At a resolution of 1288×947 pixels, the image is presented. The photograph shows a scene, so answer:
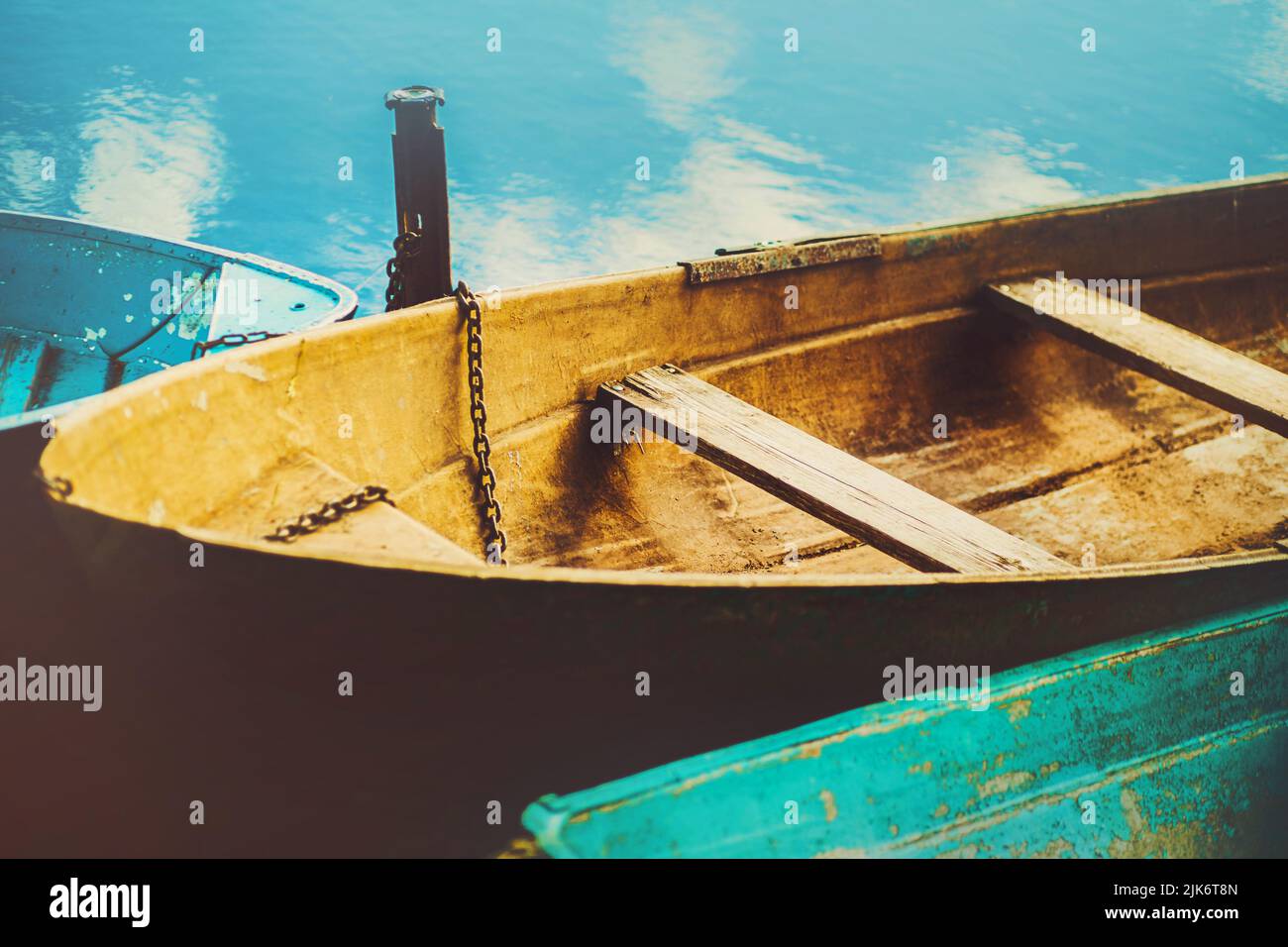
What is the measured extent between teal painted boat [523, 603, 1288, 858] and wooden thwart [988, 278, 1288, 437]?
2.71ft

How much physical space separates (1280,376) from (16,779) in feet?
12.0

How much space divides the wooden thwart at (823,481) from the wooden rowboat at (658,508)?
0.01m

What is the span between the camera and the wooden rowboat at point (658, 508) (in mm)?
2020

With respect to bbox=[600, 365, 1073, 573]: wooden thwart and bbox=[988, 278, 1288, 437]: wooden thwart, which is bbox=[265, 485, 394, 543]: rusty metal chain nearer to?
bbox=[600, 365, 1073, 573]: wooden thwart

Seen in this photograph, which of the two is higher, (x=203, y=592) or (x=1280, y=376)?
(x=1280, y=376)

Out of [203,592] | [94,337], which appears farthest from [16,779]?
[94,337]

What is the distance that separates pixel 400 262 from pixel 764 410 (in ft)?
4.07

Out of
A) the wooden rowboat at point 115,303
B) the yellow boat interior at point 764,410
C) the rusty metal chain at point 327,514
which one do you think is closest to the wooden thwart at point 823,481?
the yellow boat interior at point 764,410

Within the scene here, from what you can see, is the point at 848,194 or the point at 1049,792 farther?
the point at 848,194

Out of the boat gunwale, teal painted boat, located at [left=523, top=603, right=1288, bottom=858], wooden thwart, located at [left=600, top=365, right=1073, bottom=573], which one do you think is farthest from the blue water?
teal painted boat, located at [left=523, top=603, right=1288, bottom=858]

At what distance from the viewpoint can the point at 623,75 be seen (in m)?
11.7

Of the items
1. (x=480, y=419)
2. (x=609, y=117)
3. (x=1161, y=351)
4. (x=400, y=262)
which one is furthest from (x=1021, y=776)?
(x=609, y=117)

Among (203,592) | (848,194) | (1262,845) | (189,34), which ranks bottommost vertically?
(1262,845)

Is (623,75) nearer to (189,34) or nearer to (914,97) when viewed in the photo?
(914,97)
